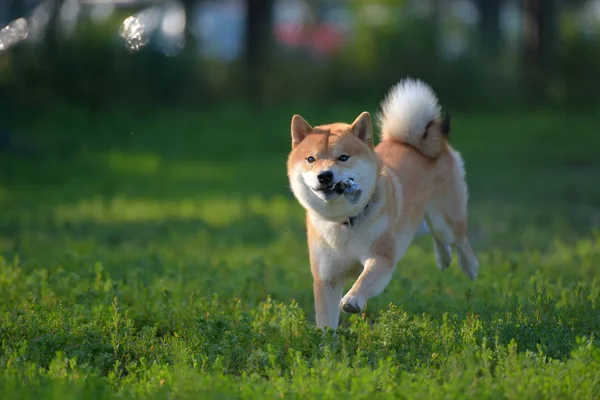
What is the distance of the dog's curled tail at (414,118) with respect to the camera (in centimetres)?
685

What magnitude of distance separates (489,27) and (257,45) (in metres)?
6.25

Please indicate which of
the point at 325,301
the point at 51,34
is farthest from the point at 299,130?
the point at 51,34

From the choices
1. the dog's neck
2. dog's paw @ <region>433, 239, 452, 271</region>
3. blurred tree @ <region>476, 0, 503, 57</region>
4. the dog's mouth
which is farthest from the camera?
blurred tree @ <region>476, 0, 503, 57</region>

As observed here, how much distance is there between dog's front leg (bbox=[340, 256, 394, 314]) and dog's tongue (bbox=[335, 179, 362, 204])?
1.37ft

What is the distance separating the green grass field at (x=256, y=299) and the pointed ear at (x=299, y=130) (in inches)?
43.3

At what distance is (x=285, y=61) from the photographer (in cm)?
2272

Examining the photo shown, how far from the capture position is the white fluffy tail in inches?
270

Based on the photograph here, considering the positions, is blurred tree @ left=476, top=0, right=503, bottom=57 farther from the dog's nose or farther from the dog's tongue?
the dog's nose

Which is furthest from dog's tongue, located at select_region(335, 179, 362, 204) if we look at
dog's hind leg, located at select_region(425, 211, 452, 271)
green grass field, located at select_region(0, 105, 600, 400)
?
dog's hind leg, located at select_region(425, 211, 452, 271)

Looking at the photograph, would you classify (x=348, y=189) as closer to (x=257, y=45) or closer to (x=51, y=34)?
(x=51, y=34)

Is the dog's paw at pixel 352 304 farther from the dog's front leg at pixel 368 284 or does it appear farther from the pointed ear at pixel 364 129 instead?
the pointed ear at pixel 364 129

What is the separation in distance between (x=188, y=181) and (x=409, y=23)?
9566mm

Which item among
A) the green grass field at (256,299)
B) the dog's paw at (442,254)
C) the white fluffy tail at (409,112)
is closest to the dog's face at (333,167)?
the green grass field at (256,299)

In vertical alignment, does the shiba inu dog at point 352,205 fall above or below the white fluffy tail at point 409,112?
below
